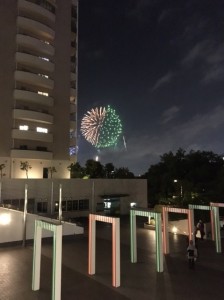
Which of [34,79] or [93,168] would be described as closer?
[34,79]

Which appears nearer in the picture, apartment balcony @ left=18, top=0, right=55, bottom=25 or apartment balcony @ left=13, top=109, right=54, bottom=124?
apartment balcony @ left=13, top=109, right=54, bottom=124

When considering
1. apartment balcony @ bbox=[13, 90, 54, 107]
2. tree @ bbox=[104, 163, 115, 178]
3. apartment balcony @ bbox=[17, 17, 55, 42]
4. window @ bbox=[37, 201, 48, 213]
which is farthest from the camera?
tree @ bbox=[104, 163, 115, 178]

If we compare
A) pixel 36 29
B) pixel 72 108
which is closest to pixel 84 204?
pixel 72 108

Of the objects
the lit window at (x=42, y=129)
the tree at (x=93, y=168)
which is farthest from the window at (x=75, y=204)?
the lit window at (x=42, y=129)

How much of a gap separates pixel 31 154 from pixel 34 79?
42.6ft

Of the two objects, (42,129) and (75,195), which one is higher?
(42,129)

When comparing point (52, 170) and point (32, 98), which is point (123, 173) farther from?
point (32, 98)

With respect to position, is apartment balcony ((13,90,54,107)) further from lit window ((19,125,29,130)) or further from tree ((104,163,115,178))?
tree ((104,163,115,178))

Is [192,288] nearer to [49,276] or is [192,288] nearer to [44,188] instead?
[49,276]

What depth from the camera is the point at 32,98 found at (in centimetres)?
5300

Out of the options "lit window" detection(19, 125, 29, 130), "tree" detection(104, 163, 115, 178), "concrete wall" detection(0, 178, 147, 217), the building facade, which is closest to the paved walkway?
the building facade

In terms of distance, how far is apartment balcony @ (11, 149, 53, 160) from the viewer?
1994 inches

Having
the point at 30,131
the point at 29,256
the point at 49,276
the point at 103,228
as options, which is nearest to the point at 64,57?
the point at 30,131

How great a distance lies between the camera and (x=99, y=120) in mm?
45188
